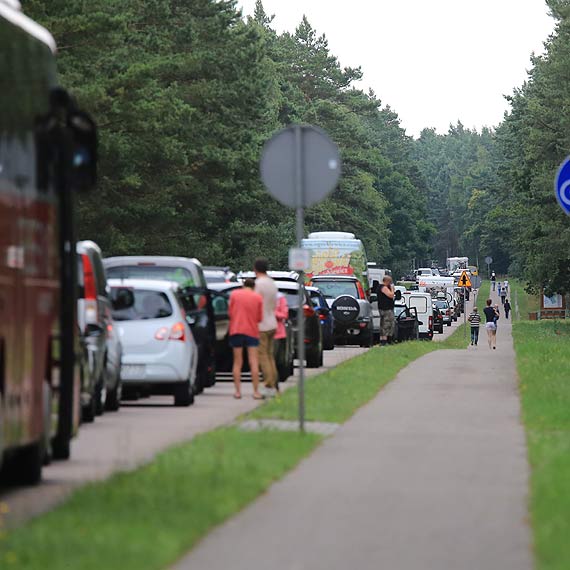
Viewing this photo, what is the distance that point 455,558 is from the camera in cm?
920

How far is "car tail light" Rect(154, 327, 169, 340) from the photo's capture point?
2381cm

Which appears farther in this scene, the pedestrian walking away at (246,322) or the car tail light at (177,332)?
the pedestrian walking away at (246,322)

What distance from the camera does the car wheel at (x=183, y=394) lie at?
2384 cm

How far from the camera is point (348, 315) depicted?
49.7m

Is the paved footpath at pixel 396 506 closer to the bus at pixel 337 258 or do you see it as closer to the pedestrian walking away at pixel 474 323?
the bus at pixel 337 258

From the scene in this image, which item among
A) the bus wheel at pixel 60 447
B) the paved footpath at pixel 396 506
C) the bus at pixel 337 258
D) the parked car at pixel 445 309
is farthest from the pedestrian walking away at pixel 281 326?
the parked car at pixel 445 309

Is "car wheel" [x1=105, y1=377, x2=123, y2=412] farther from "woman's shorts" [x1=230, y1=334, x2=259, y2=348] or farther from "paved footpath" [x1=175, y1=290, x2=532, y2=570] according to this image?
"paved footpath" [x1=175, y1=290, x2=532, y2=570]

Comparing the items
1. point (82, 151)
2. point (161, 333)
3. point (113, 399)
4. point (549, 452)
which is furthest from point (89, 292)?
point (82, 151)

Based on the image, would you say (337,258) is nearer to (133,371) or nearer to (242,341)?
(242,341)

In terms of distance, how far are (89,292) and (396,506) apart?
9.58 m

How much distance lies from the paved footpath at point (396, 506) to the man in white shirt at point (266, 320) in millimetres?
4759

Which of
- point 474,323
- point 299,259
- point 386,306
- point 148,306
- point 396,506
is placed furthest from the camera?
point 474,323

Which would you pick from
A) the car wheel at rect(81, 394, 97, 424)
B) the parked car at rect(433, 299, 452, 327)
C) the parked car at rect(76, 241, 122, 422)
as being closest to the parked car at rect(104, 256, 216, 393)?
the parked car at rect(76, 241, 122, 422)

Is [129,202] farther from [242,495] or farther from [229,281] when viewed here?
[242,495]
